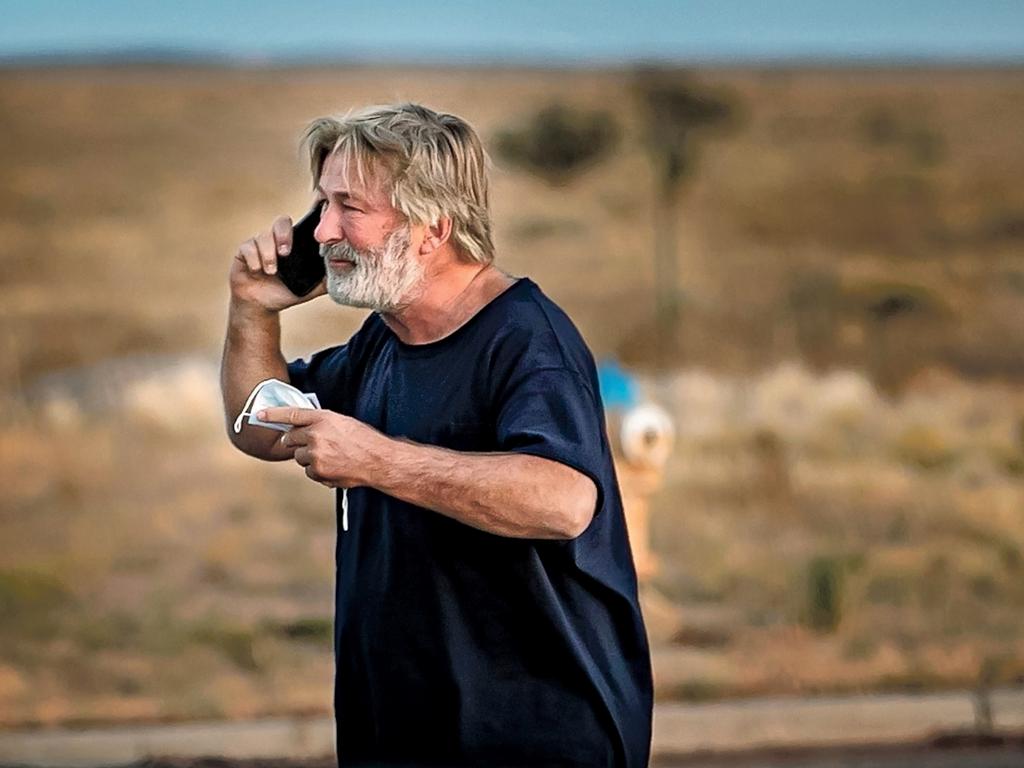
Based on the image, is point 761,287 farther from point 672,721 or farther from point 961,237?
point 672,721

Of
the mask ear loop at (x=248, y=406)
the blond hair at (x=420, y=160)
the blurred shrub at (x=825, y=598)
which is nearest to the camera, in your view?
the blond hair at (x=420, y=160)

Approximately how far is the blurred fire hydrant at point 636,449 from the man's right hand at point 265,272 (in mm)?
4518

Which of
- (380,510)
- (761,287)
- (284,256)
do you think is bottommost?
(380,510)

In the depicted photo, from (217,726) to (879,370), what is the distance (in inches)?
660

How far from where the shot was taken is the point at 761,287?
27.1m

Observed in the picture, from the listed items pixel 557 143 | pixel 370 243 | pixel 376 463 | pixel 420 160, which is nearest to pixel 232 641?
pixel 370 243

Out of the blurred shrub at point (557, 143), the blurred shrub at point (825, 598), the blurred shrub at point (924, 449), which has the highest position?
the blurred shrub at point (557, 143)

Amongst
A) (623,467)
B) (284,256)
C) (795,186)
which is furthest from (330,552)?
(795,186)

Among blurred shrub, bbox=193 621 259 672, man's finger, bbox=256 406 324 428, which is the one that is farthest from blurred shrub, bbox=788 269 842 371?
man's finger, bbox=256 406 324 428

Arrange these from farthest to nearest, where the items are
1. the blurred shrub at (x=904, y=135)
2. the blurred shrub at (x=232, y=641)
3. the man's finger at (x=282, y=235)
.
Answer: the blurred shrub at (x=904, y=135)
the blurred shrub at (x=232, y=641)
the man's finger at (x=282, y=235)

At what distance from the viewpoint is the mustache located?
3463 millimetres

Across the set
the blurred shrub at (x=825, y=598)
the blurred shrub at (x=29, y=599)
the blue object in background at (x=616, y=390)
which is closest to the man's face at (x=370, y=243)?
the blue object in background at (x=616, y=390)

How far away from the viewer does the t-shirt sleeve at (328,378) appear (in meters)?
3.72

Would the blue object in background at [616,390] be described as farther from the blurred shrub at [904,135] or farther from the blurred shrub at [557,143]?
the blurred shrub at [904,135]
